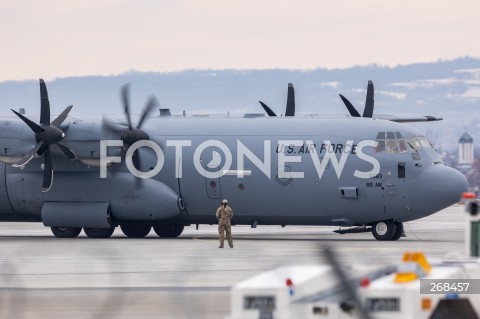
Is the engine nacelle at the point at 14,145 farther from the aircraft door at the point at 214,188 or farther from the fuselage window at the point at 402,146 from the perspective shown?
the fuselage window at the point at 402,146

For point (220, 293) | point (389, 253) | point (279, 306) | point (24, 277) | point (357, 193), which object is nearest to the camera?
point (279, 306)

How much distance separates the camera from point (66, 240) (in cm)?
4050

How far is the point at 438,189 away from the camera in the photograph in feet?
126

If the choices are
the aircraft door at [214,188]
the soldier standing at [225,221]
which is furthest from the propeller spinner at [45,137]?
the soldier standing at [225,221]

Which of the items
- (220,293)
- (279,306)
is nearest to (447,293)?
(279,306)

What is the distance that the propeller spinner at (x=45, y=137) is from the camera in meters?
39.8

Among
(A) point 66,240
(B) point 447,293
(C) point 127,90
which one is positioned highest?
(C) point 127,90

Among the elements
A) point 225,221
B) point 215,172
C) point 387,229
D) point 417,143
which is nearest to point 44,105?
point 215,172

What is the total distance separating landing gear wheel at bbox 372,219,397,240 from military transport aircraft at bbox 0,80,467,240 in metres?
0.03

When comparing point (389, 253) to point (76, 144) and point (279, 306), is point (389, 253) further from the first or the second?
point (279, 306)

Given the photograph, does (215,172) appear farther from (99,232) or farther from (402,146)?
(402,146)

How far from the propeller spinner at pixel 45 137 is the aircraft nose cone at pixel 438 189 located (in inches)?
470

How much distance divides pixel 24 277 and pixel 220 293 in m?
6.28

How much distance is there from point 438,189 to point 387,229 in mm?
2257
